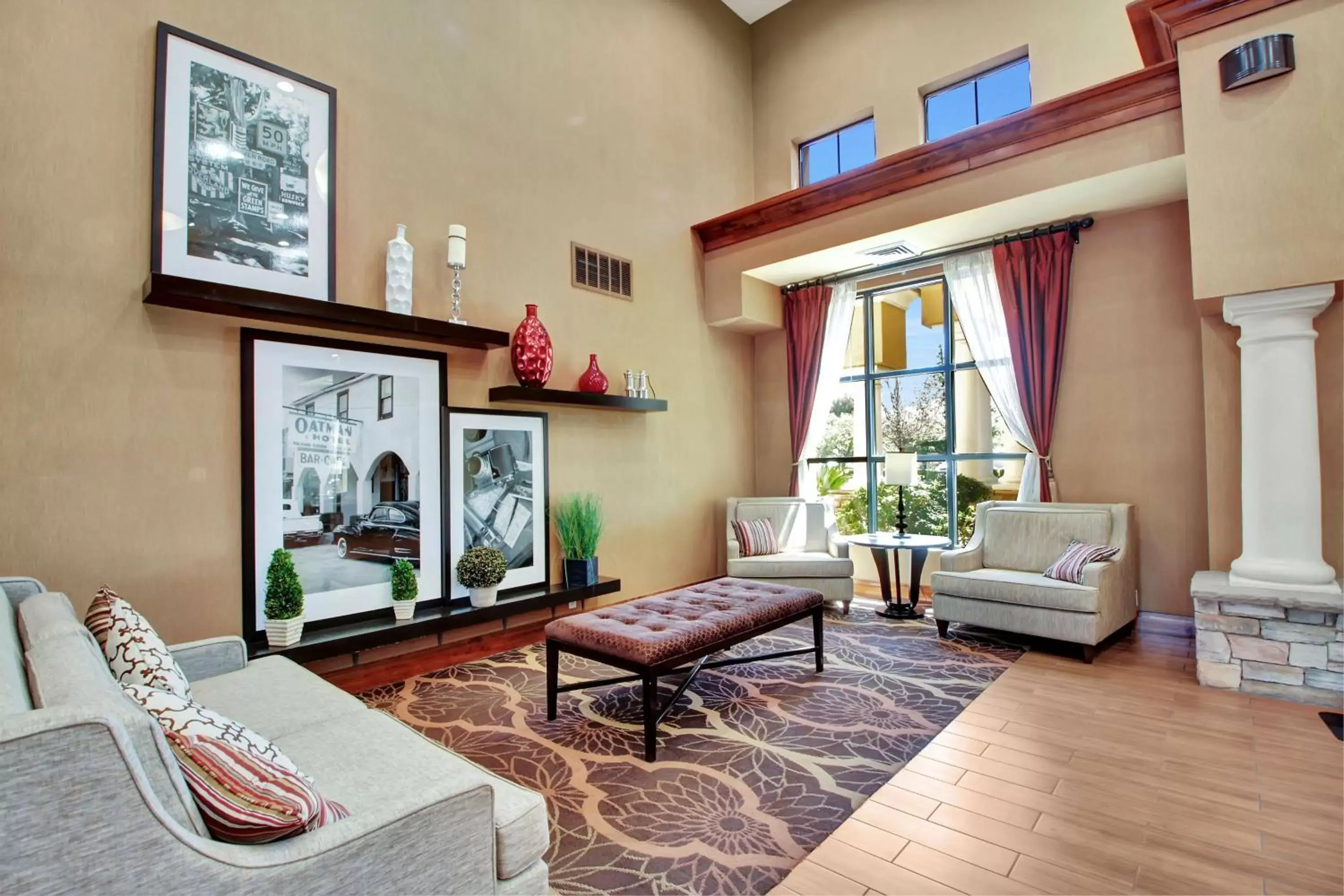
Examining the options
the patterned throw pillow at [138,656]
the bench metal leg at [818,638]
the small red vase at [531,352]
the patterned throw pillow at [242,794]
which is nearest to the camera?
the patterned throw pillow at [242,794]

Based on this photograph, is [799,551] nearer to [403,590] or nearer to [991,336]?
[991,336]

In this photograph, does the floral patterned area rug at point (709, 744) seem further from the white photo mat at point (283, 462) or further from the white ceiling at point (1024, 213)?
the white ceiling at point (1024, 213)

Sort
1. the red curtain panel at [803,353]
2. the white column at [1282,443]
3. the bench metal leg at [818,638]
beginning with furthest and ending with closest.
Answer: the red curtain panel at [803,353]
the bench metal leg at [818,638]
the white column at [1282,443]

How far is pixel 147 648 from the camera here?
1.87m

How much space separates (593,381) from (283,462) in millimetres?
2089

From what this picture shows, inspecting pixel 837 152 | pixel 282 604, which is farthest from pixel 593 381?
pixel 837 152

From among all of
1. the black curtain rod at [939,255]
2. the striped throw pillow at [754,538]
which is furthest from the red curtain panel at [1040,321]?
the striped throw pillow at [754,538]

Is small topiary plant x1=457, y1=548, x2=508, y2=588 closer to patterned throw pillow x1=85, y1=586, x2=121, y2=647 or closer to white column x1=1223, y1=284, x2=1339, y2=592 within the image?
patterned throw pillow x1=85, y1=586, x2=121, y2=647

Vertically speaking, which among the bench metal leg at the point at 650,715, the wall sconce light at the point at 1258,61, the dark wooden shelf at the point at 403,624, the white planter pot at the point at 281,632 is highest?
the wall sconce light at the point at 1258,61

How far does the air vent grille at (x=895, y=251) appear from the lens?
5.31 metres

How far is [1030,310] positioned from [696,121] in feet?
11.4

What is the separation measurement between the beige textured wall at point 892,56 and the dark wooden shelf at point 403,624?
15.8 feet

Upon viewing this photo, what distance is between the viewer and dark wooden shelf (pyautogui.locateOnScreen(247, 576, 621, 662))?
3.24m

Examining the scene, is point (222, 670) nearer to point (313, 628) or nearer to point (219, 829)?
point (313, 628)
